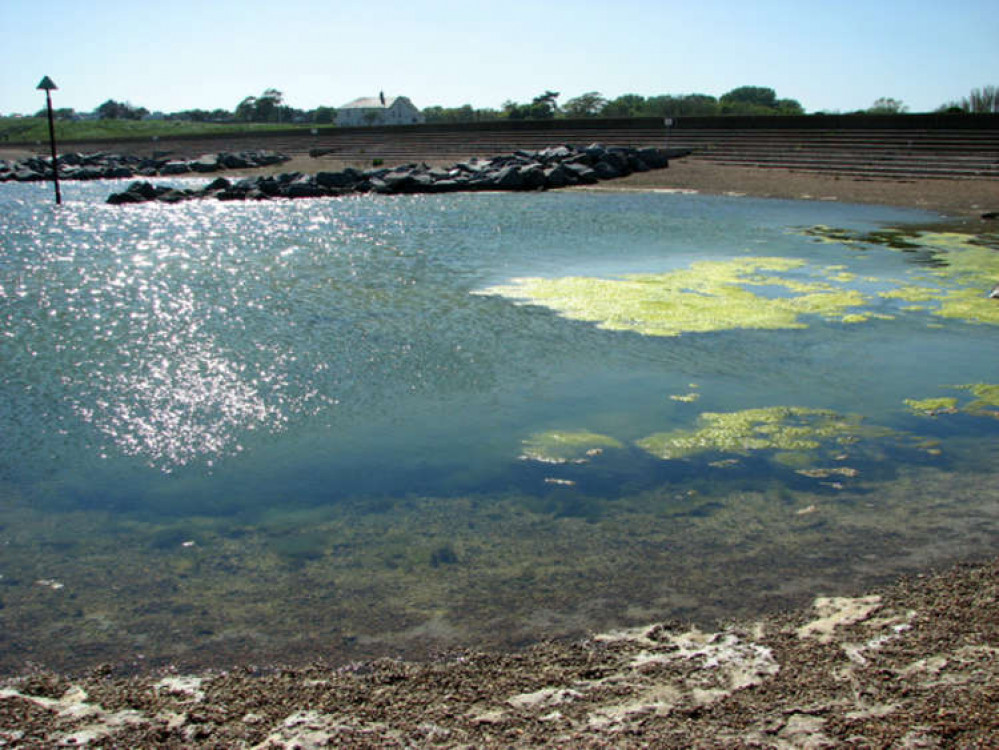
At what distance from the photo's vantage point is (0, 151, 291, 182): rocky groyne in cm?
5117

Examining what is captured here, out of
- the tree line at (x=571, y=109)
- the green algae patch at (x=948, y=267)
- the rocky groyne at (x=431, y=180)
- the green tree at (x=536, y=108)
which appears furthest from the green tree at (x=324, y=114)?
the green algae patch at (x=948, y=267)

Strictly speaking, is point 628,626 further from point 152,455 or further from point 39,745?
point 152,455

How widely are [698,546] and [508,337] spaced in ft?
17.6

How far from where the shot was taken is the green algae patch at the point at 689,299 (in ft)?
35.8

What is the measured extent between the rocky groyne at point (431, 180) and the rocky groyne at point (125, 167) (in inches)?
679

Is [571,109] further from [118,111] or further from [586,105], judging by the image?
[118,111]

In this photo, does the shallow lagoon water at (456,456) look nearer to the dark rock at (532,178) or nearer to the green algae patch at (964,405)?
the green algae patch at (964,405)

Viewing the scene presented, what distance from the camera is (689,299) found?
12.3m

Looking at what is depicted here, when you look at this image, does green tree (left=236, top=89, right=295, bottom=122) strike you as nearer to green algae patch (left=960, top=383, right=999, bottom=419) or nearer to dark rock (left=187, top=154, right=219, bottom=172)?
dark rock (left=187, top=154, right=219, bottom=172)

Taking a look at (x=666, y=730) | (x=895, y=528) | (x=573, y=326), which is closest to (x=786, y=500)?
(x=895, y=528)

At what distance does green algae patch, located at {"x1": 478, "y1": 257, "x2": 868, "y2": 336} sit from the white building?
10874 centimetres

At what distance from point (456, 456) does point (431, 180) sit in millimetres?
31649

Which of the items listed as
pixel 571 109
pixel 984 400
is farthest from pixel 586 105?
pixel 984 400

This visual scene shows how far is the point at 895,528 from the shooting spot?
5211 mm
